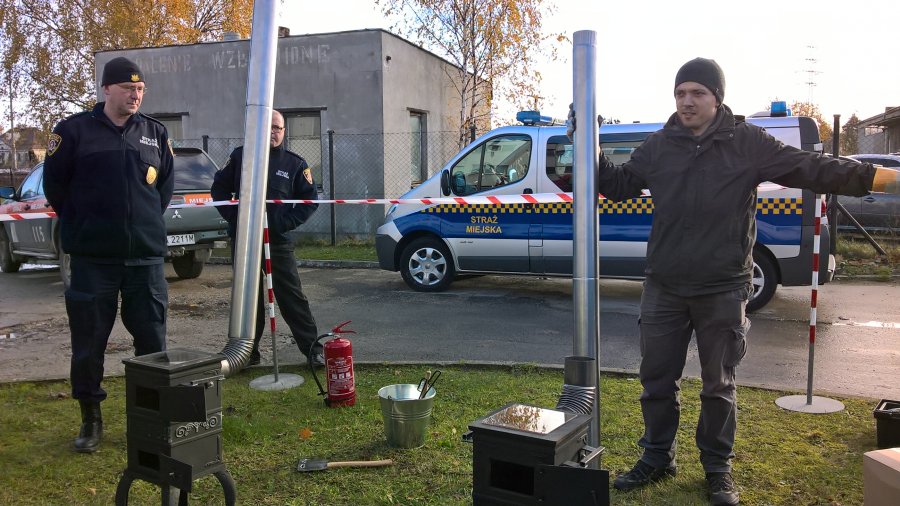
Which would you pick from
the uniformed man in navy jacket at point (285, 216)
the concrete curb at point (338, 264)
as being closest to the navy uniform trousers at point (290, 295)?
the uniformed man in navy jacket at point (285, 216)

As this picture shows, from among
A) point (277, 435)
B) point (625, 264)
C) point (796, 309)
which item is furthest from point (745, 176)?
point (796, 309)

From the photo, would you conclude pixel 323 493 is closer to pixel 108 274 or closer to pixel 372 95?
pixel 108 274

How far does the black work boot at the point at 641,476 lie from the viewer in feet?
11.7

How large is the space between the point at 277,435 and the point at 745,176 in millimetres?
3080

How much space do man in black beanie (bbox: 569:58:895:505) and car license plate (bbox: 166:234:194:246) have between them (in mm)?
7881

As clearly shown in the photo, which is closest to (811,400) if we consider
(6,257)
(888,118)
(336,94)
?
(6,257)

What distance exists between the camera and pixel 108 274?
163 inches

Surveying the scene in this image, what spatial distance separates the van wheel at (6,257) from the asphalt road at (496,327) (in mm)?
1537

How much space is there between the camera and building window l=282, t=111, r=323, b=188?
16750mm

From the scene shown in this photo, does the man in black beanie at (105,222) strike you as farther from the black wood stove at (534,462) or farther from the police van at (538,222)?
the police van at (538,222)

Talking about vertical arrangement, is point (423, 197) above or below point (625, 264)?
above

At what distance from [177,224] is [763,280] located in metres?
7.77

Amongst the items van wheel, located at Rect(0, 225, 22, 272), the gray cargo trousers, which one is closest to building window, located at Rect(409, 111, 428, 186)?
van wheel, located at Rect(0, 225, 22, 272)

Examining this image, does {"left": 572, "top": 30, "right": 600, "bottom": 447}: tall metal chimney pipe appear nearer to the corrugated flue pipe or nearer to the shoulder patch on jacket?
the corrugated flue pipe
